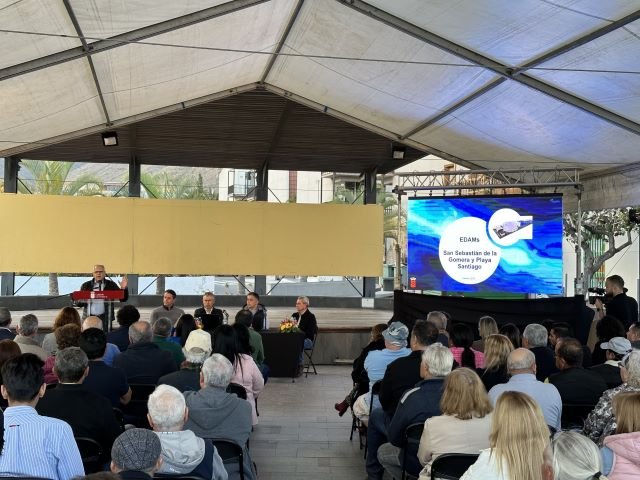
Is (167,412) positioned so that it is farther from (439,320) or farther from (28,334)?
(439,320)

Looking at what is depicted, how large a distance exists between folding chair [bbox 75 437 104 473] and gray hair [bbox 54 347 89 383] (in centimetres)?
38

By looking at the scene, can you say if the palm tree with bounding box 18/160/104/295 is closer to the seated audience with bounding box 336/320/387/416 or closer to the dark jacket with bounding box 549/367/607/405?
the seated audience with bounding box 336/320/387/416

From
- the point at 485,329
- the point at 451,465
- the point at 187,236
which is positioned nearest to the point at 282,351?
the point at 485,329

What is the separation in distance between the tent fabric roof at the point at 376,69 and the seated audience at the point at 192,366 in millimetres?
3899

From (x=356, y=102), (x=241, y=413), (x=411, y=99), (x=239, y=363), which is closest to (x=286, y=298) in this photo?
(x=356, y=102)

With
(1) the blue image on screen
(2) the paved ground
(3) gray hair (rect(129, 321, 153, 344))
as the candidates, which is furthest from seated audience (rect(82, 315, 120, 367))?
(2) the paved ground

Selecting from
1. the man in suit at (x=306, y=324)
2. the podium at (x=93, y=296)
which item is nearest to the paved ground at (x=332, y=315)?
the man in suit at (x=306, y=324)

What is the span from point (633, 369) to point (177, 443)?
2.26 meters

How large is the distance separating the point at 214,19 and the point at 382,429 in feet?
20.0

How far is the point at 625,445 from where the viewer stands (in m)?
2.58

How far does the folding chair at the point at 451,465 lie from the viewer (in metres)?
3.01

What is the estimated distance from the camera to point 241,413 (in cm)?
358

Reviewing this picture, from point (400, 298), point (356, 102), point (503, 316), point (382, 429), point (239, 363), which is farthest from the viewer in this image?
point (356, 102)

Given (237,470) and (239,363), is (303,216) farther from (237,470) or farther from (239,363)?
(237,470)
